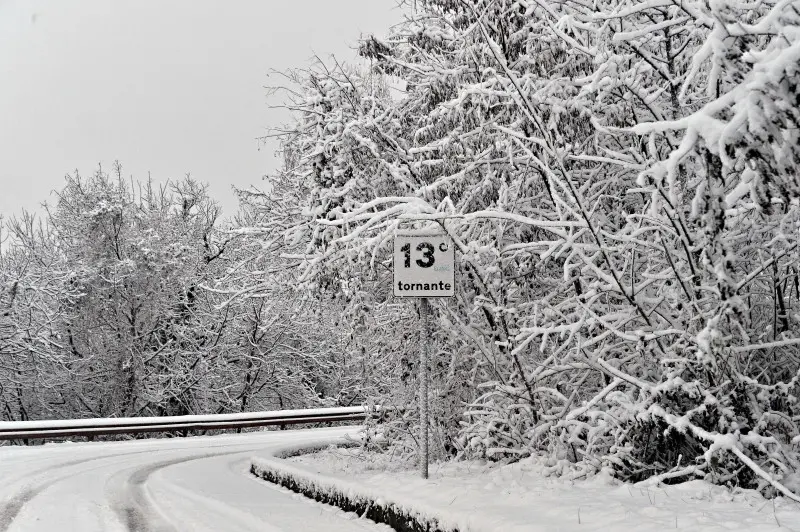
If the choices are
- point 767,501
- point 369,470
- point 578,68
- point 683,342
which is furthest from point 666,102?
point 369,470

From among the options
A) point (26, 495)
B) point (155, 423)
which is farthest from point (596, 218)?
point (155, 423)

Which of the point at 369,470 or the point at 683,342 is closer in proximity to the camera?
the point at 683,342

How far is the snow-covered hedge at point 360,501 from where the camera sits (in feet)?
23.2

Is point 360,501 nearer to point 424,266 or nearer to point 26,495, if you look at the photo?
point 424,266

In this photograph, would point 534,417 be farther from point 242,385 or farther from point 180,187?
point 180,187

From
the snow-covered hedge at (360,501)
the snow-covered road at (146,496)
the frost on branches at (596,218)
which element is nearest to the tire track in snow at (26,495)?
the snow-covered road at (146,496)

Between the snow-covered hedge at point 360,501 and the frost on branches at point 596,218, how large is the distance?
1771 mm

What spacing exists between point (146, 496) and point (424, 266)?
546 cm

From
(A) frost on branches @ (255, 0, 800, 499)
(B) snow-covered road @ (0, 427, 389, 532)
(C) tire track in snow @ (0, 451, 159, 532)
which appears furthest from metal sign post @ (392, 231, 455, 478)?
(C) tire track in snow @ (0, 451, 159, 532)

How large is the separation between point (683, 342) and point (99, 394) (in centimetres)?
3007

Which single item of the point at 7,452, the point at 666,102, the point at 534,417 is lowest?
the point at 7,452

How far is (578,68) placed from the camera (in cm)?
868

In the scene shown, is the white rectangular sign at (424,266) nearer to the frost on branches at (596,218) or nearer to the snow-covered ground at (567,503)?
the frost on branches at (596,218)

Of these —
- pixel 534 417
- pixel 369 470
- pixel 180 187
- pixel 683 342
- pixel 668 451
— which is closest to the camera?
pixel 683 342
